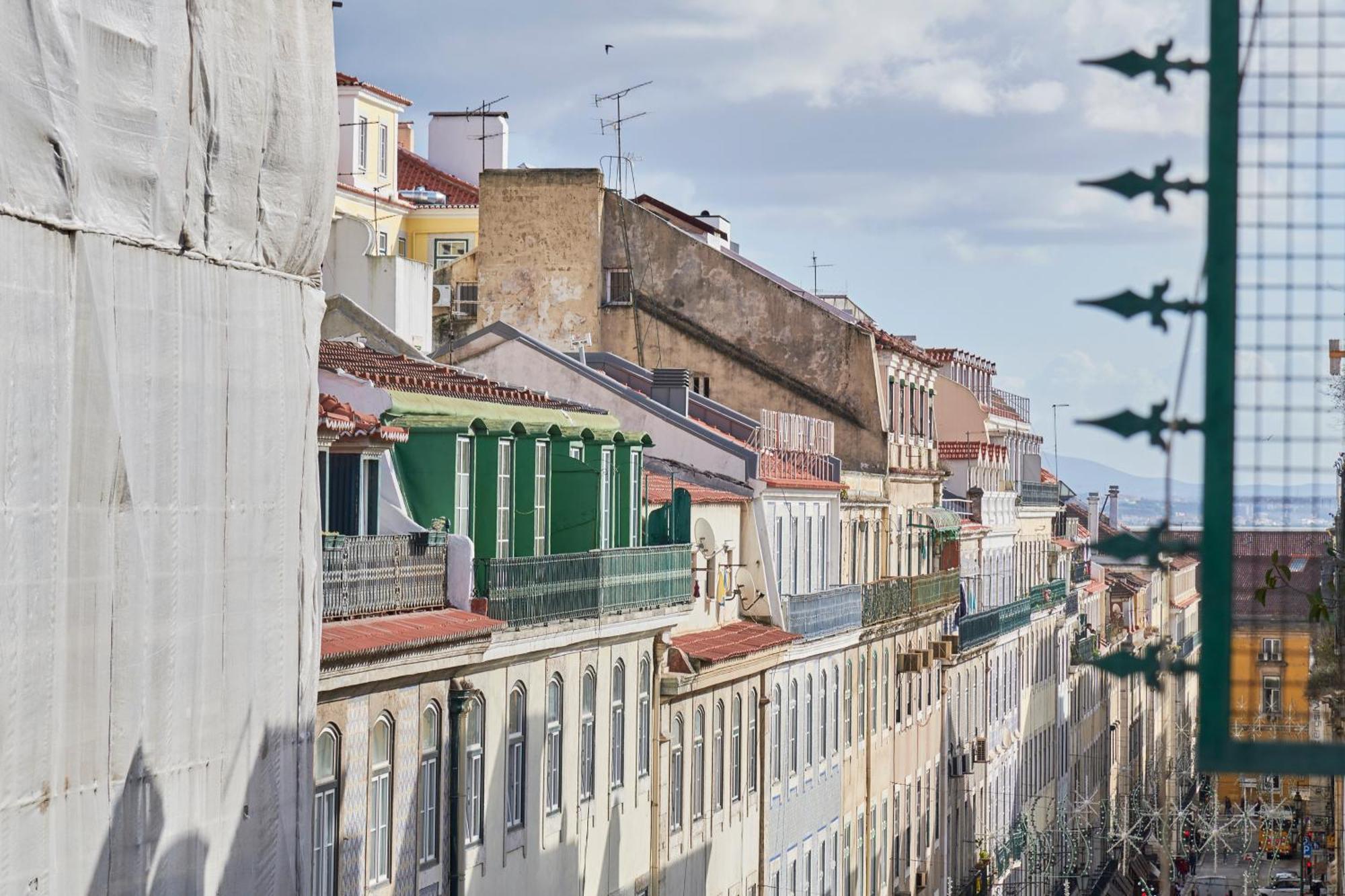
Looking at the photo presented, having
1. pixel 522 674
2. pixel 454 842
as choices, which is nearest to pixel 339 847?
pixel 454 842

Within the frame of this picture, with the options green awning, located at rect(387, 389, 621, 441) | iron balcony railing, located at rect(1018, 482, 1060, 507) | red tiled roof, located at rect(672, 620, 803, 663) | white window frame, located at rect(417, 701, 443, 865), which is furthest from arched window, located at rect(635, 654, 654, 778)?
iron balcony railing, located at rect(1018, 482, 1060, 507)

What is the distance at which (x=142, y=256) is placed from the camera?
1469 cm

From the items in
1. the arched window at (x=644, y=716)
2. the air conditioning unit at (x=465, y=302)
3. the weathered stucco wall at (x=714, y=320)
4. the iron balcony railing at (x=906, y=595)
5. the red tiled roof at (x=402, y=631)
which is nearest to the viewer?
the red tiled roof at (x=402, y=631)

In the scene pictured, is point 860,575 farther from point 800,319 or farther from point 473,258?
point 473,258

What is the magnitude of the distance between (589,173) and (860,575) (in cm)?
907

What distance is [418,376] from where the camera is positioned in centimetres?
2466

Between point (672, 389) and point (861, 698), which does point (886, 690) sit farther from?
point (672, 389)

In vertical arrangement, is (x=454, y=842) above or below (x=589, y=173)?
below

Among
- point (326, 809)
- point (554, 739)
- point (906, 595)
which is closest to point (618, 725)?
point (554, 739)

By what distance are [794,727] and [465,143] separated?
28.5 meters

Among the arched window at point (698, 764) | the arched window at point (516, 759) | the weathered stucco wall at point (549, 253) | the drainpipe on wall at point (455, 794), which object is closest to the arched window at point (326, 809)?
the drainpipe on wall at point (455, 794)

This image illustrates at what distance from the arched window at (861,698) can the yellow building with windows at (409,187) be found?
32.8 ft

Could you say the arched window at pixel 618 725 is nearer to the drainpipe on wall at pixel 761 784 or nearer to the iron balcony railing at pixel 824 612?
the drainpipe on wall at pixel 761 784

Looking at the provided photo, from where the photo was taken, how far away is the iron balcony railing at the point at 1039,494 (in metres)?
70.7
